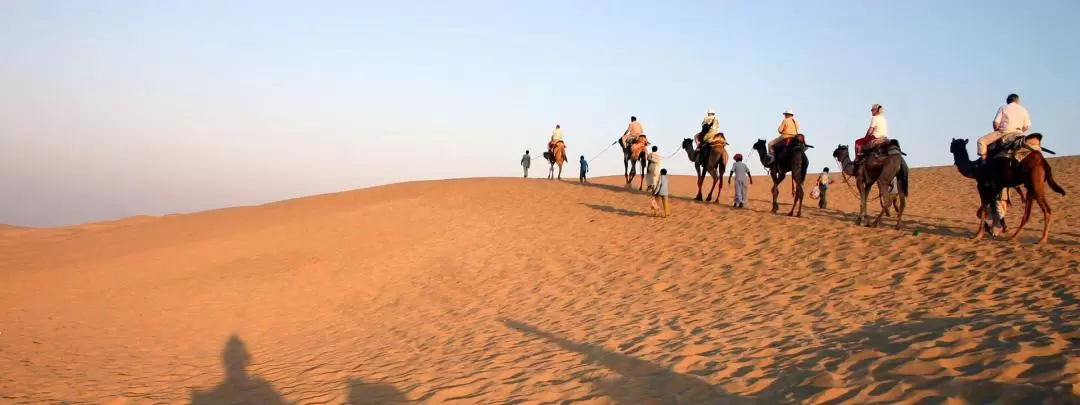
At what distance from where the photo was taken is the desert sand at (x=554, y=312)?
237 inches

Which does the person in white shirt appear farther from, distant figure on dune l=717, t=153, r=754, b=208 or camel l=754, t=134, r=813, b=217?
distant figure on dune l=717, t=153, r=754, b=208

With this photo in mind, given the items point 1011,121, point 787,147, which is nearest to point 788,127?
point 787,147

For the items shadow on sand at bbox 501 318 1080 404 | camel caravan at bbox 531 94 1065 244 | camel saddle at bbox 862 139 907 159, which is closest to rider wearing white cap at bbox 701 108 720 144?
camel caravan at bbox 531 94 1065 244

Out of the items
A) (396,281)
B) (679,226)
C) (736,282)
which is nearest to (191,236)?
(396,281)

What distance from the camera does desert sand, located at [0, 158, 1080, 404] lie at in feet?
19.8

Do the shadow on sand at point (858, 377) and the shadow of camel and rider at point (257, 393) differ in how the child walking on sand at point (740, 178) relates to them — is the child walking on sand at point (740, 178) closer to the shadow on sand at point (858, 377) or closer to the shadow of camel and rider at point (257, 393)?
the shadow on sand at point (858, 377)

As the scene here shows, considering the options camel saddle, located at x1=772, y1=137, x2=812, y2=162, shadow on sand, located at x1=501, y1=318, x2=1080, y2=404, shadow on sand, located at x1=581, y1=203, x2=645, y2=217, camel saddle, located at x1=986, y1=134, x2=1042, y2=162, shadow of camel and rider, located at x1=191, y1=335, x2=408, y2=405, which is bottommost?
shadow of camel and rider, located at x1=191, y1=335, x2=408, y2=405

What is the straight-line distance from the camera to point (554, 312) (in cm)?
1057

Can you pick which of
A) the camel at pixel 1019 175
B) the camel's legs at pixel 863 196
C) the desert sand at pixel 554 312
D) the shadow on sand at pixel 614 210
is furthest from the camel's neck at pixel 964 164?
the shadow on sand at pixel 614 210

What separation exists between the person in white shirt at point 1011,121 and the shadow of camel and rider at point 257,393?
11.0m

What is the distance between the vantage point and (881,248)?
39.7 ft

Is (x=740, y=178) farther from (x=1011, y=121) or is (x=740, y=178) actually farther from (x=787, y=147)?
(x=1011, y=121)

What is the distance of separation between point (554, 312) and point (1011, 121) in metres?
8.46

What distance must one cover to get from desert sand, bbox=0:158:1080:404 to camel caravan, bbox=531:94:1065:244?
29.4 inches
